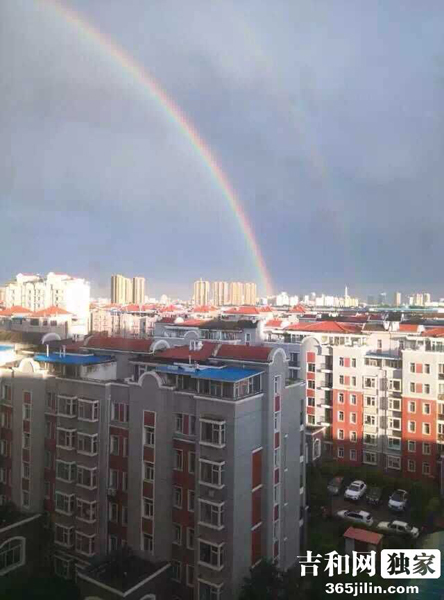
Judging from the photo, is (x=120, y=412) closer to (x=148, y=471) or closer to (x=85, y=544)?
(x=148, y=471)

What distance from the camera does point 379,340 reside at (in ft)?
43.9

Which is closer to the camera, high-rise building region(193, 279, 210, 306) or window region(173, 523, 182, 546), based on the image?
window region(173, 523, 182, 546)

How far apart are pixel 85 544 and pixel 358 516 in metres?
5.42

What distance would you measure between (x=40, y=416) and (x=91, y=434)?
3.96 feet

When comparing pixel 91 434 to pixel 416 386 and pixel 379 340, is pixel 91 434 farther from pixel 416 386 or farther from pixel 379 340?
pixel 379 340

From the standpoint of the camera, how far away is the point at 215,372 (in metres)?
6.71

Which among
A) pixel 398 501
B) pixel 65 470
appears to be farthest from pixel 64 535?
pixel 398 501

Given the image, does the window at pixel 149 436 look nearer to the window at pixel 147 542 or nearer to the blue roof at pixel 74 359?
the window at pixel 147 542

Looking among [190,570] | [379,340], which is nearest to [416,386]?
[379,340]

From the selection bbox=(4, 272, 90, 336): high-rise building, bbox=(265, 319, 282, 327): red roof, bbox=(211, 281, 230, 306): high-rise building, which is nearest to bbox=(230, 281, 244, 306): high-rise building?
bbox=(211, 281, 230, 306): high-rise building

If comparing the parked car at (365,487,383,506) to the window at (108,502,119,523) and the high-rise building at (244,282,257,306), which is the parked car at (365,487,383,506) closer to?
the window at (108,502,119,523)

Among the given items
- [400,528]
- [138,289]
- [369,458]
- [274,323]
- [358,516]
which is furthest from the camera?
[138,289]

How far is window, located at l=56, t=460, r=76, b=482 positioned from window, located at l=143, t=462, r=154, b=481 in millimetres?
1382

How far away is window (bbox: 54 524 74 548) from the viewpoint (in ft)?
24.4
